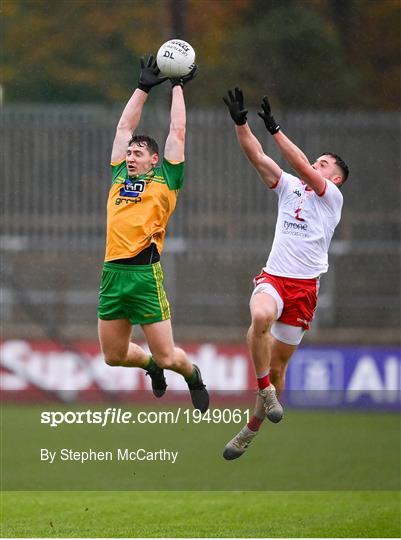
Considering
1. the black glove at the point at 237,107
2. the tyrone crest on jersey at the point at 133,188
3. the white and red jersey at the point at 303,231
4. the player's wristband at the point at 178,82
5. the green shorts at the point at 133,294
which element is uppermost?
the player's wristband at the point at 178,82

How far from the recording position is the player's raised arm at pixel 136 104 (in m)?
8.63

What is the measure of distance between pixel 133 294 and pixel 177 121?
1.20 meters

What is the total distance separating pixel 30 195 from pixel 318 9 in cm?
373

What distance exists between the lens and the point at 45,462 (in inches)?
434

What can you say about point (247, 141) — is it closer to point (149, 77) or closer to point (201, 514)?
point (149, 77)

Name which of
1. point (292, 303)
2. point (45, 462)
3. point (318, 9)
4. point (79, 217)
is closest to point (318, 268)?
point (292, 303)

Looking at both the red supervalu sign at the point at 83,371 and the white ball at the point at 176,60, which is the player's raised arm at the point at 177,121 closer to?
the white ball at the point at 176,60

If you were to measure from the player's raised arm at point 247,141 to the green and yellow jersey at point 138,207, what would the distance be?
1.60 ft

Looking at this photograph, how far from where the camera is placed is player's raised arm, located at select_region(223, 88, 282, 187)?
848cm
